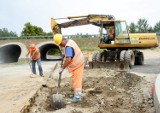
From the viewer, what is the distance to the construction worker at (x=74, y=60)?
7824 millimetres

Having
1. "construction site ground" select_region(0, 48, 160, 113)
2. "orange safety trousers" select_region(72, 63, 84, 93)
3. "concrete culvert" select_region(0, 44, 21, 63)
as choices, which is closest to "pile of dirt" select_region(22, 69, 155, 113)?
"construction site ground" select_region(0, 48, 160, 113)

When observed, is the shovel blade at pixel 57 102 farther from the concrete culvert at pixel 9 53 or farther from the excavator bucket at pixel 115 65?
the concrete culvert at pixel 9 53

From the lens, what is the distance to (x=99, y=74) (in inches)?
519

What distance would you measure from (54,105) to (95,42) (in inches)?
1212

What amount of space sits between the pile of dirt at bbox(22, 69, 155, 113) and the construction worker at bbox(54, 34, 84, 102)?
34cm

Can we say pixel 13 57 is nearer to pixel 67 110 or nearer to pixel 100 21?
pixel 100 21

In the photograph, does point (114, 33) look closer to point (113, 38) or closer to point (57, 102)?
point (113, 38)

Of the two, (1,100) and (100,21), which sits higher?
(100,21)

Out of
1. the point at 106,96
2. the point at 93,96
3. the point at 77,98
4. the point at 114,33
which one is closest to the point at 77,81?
the point at 77,98

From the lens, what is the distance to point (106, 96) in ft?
29.1

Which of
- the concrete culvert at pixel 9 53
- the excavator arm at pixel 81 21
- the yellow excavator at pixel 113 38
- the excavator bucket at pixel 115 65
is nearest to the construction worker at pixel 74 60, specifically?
the excavator bucket at pixel 115 65

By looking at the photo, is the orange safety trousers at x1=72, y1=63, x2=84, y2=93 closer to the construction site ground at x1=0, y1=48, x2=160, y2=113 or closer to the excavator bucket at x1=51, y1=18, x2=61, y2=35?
the construction site ground at x1=0, y1=48, x2=160, y2=113

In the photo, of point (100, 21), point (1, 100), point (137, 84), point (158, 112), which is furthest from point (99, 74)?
point (158, 112)

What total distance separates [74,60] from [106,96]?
152 centimetres
